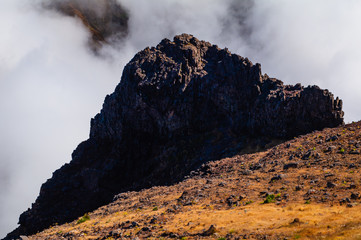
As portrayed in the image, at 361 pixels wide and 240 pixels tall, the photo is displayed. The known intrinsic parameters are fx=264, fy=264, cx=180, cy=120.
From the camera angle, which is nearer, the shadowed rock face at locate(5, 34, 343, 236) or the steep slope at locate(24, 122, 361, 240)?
the steep slope at locate(24, 122, 361, 240)

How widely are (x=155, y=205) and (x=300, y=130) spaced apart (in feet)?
132

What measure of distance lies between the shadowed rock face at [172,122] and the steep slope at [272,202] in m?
15.0

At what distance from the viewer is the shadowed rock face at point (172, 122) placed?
6850 centimetres

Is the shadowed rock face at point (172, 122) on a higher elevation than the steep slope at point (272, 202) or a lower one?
higher

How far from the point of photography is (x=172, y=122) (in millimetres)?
79875

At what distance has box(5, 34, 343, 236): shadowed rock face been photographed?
68.5m

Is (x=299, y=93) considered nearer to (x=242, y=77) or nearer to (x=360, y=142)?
(x=242, y=77)

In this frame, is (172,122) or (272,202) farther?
(172,122)

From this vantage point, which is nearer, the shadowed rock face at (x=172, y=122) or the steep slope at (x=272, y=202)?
the steep slope at (x=272, y=202)

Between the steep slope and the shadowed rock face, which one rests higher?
the shadowed rock face

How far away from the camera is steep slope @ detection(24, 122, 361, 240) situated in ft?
75.8

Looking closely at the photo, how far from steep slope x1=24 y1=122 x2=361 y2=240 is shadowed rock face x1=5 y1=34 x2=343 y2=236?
1501 centimetres

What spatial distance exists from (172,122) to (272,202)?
2005 inches

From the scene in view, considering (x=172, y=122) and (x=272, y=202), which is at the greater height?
(x=172, y=122)
